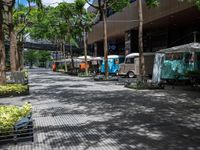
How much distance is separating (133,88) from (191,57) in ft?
19.8

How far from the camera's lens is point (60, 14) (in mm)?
40938

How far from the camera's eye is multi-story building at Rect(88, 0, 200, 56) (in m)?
26.4

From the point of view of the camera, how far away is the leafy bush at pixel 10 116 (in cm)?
688

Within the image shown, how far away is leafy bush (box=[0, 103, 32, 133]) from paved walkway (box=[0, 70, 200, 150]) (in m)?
0.41

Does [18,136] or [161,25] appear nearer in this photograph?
[18,136]

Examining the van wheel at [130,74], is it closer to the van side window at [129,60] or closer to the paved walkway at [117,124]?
the van side window at [129,60]

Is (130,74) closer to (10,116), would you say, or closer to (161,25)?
(161,25)

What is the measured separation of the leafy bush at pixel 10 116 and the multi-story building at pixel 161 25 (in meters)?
18.0

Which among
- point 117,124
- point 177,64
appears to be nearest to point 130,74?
point 177,64

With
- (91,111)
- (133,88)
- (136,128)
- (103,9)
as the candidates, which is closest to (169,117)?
(136,128)

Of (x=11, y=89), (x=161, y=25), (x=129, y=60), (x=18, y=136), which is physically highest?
(x=161, y=25)

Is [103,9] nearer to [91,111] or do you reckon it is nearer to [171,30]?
[171,30]

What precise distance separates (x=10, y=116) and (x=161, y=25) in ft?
94.9

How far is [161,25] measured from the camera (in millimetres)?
34125
